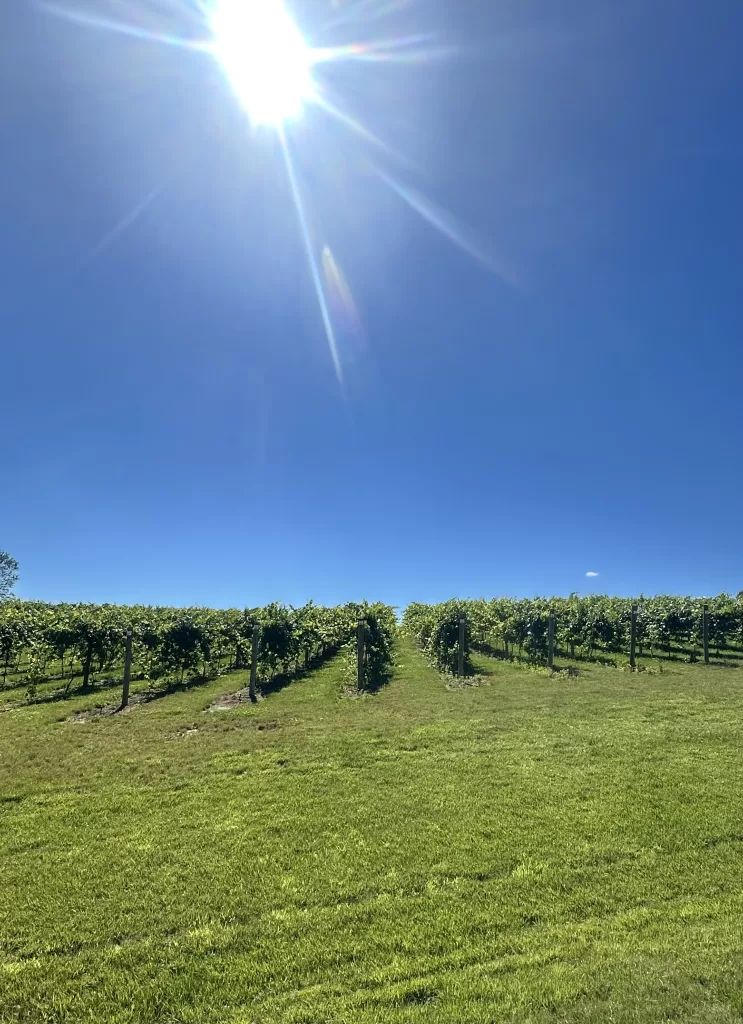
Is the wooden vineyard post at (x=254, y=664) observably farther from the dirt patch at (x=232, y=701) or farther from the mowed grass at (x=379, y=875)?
the mowed grass at (x=379, y=875)

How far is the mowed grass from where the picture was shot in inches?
147

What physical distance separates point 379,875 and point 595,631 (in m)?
23.5

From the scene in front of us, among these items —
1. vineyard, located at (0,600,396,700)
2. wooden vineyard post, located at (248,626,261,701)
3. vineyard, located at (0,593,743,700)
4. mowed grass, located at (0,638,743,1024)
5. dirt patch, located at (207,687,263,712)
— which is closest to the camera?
mowed grass, located at (0,638,743,1024)

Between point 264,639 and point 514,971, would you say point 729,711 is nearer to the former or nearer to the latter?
point 514,971

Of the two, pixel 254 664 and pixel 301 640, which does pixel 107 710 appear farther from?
pixel 301 640

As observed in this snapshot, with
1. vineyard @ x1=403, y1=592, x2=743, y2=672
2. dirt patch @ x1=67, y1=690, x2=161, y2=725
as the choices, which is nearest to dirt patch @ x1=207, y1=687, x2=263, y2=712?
dirt patch @ x1=67, y1=690, x2=161, y2=725

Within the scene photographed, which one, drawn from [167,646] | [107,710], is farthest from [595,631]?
[107,710]

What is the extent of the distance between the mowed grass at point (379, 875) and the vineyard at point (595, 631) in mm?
12242

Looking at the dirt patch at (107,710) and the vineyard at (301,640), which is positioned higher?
the vineyard at (301,640)

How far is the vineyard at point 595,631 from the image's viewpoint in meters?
22.9

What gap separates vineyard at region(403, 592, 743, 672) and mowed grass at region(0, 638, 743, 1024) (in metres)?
12.2

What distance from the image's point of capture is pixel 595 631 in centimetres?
2558

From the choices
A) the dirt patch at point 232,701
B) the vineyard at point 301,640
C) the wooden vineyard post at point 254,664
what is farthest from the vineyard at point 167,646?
the dirt patch at point 232,701

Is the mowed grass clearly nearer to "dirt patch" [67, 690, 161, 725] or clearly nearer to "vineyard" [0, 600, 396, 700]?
"dirt patch" [67, 690, 161, 725]
